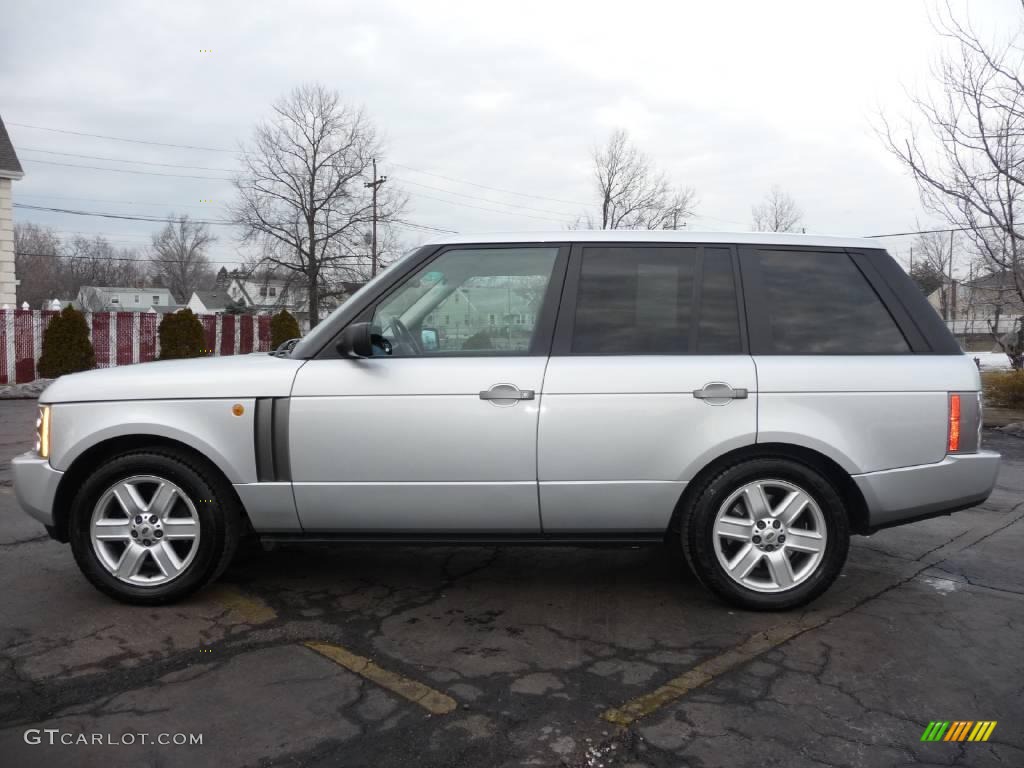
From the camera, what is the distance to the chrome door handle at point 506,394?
3.62m

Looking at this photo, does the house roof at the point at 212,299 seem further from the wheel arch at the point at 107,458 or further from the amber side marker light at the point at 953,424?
the amber side marker light at the point at 953,424

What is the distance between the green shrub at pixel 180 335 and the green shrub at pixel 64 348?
3.85m

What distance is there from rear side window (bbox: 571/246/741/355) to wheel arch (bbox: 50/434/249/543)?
184 cm

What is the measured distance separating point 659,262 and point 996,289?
10880 mm

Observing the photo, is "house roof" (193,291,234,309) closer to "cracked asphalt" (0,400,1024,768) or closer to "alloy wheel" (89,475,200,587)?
"alloy wheel" (89,475,200,587)

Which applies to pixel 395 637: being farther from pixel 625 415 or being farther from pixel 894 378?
pixel 894 378

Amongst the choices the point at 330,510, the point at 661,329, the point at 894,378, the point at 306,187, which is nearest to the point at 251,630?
the point at 330,510

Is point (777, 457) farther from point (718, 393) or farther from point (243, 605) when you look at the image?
point (243, 605)

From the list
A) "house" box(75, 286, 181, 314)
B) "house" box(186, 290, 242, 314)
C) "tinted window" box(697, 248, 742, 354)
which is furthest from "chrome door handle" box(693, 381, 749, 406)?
"house" box(186, 290, 242, 314)

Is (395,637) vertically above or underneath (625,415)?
underneath

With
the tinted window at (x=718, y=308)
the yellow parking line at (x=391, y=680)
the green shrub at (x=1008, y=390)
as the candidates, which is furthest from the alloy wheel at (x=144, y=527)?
the green shrub at (x=1008, y=390)

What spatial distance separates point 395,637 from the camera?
3.48m


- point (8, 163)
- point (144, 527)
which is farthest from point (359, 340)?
point (8, 163)

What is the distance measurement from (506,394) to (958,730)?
7.06ft
